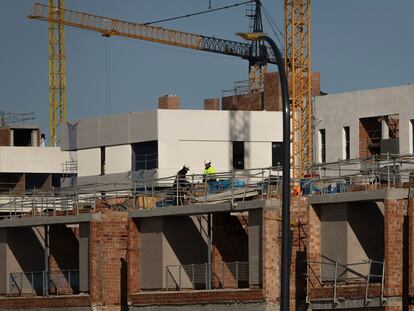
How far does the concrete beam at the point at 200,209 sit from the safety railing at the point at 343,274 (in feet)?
7.61

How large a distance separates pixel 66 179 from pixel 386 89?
21.2 metres

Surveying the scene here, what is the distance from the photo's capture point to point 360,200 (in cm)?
4269

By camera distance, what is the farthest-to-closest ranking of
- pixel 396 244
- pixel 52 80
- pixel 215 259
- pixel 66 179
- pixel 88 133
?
pixel 52 80, pixel 66 179, pixel 88 133, pixel 215 259, pixel 396 244

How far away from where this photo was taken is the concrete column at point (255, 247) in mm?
45312

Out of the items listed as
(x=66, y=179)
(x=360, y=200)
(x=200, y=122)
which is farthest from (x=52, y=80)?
(x=360, y=200)

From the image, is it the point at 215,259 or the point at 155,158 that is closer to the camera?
the point at 215,259

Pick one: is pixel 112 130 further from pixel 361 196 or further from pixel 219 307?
pixel 361 196

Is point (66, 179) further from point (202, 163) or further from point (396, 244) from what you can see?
point (396, 244)

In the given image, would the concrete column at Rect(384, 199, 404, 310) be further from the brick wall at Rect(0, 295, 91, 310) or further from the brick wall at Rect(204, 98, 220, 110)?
A: the brick wall at Rect(204, 98, 220, 110)

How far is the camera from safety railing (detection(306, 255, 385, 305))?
4238cm

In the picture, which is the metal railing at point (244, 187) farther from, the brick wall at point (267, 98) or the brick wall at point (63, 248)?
the brick wall at point (267, 98)

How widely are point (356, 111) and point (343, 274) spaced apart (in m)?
34.9

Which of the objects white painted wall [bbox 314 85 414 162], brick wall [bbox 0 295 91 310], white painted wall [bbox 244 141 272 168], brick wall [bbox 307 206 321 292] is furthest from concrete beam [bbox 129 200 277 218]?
white painted wall [bbox 244 141 272 168]

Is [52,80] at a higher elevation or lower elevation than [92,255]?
higher
